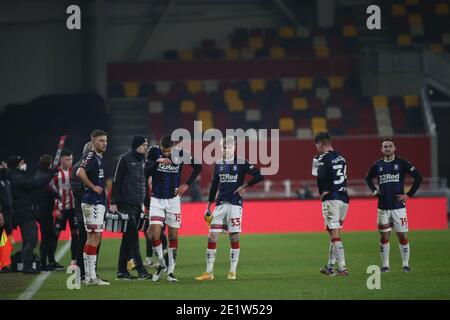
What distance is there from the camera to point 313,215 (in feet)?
102

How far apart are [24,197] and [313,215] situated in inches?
557

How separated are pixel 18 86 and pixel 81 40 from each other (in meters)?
2.92

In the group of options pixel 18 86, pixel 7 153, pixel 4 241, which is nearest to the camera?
pixel 4 241

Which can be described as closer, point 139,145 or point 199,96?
point 139,145

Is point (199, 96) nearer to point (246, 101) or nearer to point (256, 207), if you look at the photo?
point (246, 101)

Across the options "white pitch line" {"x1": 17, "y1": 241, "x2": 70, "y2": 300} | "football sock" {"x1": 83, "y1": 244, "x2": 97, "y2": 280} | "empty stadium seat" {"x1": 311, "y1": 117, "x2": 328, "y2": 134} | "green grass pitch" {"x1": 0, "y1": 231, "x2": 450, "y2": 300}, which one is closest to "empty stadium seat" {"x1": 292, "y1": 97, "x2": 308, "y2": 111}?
"empty stadium seat" {"x1": 311, "y1": 117, "x2": 328, "y2": 134}

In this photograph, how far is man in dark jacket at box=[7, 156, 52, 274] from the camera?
58.9 ft

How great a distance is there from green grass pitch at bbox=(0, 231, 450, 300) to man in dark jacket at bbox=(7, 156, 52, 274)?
0.90m

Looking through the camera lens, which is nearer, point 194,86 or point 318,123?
point 318,123

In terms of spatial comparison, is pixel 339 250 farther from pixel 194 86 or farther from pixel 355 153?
pixel 194 86

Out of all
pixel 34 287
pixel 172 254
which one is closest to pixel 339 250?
pixel 172 254

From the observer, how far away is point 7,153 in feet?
118

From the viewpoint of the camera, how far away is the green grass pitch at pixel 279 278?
13289 mm
